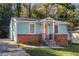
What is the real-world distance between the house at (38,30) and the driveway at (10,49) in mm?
110

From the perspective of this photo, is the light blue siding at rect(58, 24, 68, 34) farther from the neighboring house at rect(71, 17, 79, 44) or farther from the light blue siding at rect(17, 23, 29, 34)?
the light blue siding at rect(17, 23, 29, 34)

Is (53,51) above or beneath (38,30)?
beneath

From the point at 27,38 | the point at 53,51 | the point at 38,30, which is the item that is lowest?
the point at 53,51

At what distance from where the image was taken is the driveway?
11.6 m

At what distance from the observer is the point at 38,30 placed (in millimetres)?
11750

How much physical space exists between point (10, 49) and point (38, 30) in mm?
585

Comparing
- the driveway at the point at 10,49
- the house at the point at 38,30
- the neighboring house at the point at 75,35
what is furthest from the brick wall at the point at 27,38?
the neighboring house at the point at 75,35

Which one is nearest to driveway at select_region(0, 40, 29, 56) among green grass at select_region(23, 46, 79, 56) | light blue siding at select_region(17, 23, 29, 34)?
green grass at select_region(23, 46, 79, 56)

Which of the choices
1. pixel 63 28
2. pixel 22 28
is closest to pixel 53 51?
pixel 63 28

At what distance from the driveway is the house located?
0.11 metres

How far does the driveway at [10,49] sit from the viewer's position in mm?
11641

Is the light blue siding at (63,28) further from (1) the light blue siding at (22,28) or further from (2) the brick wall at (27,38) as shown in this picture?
(1) the light blue siding at (22,28)

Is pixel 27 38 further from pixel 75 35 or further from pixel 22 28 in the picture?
pixel 75 35

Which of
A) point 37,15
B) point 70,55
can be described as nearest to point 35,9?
point 37,15
